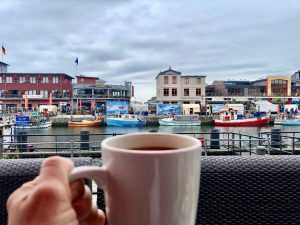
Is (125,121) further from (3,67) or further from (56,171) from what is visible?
(3,67)

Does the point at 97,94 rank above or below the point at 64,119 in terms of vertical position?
above

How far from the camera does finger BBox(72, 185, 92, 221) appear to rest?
1.54ft

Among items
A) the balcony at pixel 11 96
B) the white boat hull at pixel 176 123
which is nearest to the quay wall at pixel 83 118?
the white boat hull at pixel 176 123

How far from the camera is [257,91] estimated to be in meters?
41.4

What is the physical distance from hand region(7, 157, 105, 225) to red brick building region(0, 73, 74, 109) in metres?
37.9

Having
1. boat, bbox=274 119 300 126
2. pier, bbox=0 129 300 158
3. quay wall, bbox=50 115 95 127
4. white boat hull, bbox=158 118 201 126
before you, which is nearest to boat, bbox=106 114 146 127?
white boat hull, bbox=158 118 201 126

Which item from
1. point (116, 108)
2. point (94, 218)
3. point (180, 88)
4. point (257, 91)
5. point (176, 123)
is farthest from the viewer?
point (257, 91)

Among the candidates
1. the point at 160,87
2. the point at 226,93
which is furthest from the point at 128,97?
the point at 226,93

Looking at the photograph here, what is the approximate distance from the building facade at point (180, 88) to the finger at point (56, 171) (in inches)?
1347

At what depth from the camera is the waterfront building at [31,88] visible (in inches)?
1443

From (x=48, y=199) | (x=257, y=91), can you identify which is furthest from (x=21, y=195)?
(x=257, y=91)

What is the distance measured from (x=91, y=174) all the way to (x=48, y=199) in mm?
88

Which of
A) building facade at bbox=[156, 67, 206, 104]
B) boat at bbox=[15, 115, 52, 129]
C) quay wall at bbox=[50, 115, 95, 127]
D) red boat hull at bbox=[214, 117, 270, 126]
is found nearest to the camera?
boat at bbox=[15, 115, 52, 129]

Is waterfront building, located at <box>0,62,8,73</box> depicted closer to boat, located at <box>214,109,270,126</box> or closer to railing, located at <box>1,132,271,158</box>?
boat, located at <box>214,109,270,126</box>
